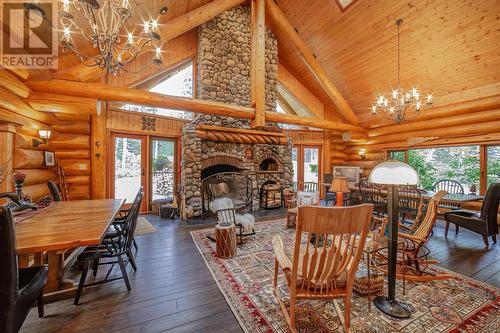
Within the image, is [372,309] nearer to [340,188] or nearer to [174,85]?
[340,188]

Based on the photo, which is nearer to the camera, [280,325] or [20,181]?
[280,325]

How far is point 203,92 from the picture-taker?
5688 mm

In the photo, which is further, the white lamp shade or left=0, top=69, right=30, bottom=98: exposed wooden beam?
left=0, top=69, right=30, bottom=98: exposed wooden beam

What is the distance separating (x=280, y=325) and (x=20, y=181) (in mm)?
3163

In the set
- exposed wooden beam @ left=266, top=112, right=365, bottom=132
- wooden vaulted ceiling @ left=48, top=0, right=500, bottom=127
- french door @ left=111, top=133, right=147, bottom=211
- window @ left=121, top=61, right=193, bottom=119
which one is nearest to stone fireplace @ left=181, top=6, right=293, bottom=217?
window @ left=121, top=61, right=193, bottom=119

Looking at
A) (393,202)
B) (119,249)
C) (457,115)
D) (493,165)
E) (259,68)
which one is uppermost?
(259,68)

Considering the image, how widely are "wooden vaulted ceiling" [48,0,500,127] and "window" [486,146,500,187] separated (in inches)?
53.6

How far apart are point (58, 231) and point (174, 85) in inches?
211

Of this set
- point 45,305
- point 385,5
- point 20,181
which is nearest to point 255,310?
point 45,305

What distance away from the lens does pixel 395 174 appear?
1836 millimetres

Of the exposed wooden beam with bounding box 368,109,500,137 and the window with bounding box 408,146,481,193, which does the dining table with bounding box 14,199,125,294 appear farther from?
the exposed wooden beam with bounding box 368,109,500,137

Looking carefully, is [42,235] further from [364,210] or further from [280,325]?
[364,210]

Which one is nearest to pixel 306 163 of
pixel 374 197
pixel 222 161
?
pixel 374 197

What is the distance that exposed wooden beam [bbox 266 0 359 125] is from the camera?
227 inches
